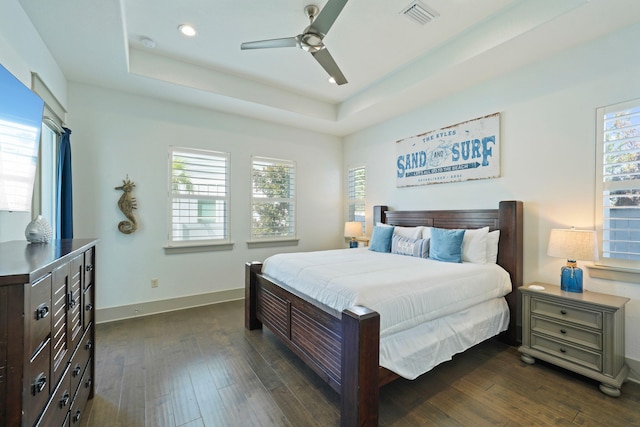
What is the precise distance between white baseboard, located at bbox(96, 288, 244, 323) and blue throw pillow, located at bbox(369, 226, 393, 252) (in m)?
2.13

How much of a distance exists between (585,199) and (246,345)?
3.43m

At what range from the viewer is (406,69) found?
3363 millimetres

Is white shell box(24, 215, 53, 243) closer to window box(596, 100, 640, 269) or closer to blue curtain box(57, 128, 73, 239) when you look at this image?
blue curtain box(57, 128, 73, 239)

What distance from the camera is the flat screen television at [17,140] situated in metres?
1.50

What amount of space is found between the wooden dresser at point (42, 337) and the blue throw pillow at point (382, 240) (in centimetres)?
300

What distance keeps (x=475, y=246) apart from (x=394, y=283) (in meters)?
1.44

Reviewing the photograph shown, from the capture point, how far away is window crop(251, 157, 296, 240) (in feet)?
14.6

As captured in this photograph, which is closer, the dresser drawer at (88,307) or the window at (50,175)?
the dresser drawer at (88,307)

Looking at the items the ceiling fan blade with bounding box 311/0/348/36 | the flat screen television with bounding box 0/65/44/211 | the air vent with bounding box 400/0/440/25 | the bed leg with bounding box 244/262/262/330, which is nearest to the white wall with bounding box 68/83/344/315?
the bed leg with bounding box 244/262/262/330

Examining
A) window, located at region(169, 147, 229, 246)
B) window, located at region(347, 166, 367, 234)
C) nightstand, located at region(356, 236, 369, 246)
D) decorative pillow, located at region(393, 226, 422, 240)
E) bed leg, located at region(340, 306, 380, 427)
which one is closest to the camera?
bed leg, located at region(340, 306, 380, 427)

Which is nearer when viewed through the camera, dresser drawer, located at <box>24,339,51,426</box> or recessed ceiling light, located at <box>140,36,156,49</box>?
dresser drawer, located at <box>24,339,51,426</box>

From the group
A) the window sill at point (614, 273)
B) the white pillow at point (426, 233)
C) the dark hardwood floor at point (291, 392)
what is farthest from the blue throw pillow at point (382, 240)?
the window sill at point (614, 273)

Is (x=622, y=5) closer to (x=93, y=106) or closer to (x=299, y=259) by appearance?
(x=299, y=259)

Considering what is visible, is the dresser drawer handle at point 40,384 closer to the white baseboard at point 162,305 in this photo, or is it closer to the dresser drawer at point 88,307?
the dresser drawer at point 88,307
